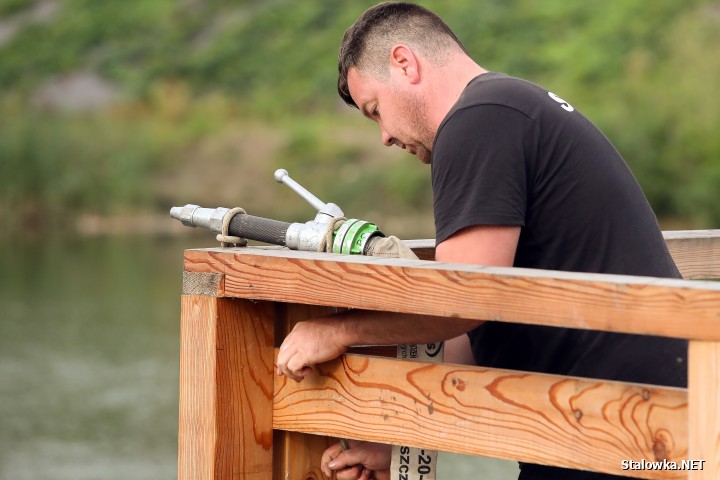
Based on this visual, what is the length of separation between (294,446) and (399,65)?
0.69 metres

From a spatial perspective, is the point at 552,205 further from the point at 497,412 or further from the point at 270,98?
the point at 270,98

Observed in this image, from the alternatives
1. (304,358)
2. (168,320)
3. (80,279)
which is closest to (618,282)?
(304,358)

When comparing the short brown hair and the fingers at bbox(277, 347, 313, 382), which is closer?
the fingers at bbox(277, 347, 313, 382)

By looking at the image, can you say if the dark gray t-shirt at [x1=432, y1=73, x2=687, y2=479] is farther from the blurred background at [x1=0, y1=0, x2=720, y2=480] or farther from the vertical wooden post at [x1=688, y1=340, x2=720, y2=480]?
the blurred background at [x1=0, y1=0, x2=720, y2=480]

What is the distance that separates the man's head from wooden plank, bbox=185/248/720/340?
1.39 feet

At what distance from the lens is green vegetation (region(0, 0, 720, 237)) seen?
54.1ft

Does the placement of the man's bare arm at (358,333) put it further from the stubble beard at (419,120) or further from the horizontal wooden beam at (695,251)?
the horizontal wooden beam at (695,251)

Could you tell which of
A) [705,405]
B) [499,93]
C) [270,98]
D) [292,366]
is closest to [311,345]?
[292,366]

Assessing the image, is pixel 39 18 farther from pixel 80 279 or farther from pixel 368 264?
pixel 368 264

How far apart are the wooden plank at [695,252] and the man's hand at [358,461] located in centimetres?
76

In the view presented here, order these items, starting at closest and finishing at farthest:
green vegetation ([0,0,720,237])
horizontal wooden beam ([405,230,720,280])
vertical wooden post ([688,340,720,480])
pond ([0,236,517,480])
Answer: vertical wooden post ([688,340,720,480]) < horizontal wooden beam ([405,230,720,280]) < pond ([0,236,517,480]) < green vegetation ([0,0,720,237])

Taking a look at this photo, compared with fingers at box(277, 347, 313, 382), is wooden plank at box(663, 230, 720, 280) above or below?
above

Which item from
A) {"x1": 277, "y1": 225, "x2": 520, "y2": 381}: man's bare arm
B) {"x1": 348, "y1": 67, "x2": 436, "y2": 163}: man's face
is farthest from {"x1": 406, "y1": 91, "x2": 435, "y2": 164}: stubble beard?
{"x1": 277, "y1": 225, "x2": 520, "y2": 381}: man's bare arm

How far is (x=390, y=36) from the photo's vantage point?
225cm
